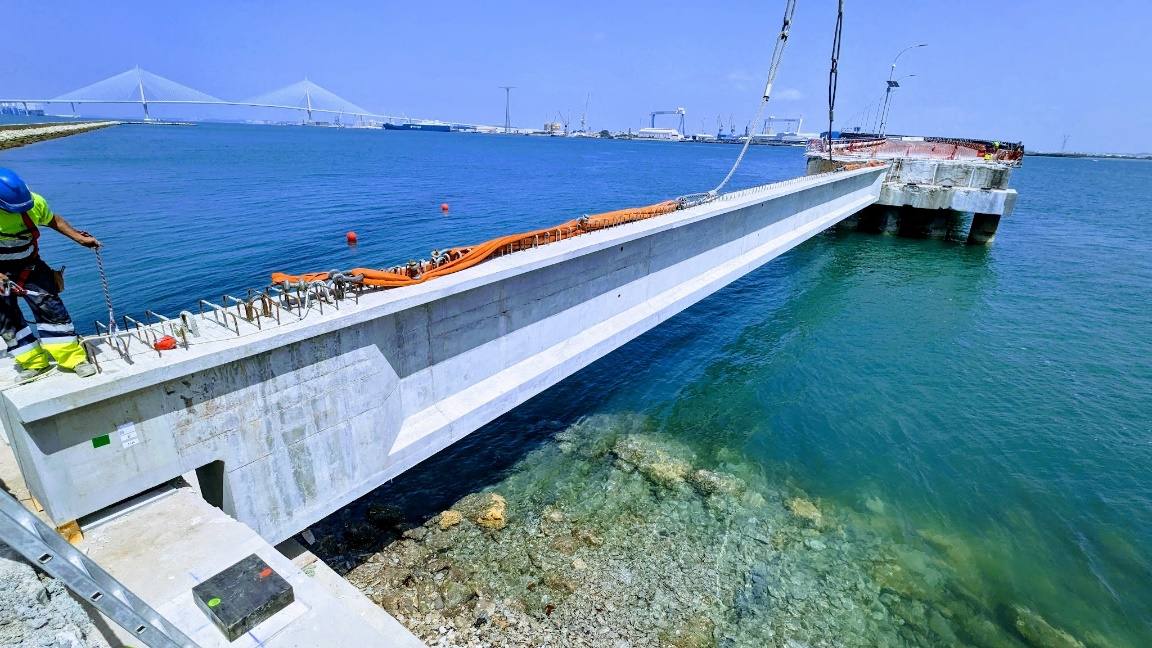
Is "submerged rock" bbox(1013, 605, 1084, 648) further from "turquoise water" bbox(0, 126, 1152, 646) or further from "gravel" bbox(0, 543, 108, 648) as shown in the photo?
"gravel" bbox(0, 543, 108, 648)

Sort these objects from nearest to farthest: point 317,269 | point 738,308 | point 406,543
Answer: point 406,543 → point 317,269 → point 738,308

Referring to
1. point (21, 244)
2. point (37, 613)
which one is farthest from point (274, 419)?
point (21, 244)

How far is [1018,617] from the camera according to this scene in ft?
28.1

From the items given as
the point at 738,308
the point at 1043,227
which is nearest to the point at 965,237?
the point at 1043,227

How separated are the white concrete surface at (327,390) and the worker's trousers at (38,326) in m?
0.35

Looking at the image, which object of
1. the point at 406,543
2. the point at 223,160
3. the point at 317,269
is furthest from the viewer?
the point at 223,160

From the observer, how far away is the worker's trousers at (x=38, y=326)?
211 inches

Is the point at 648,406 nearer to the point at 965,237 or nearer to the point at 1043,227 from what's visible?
the point at 965,237

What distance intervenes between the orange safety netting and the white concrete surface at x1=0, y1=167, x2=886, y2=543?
0.38m

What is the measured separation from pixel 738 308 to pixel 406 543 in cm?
1773

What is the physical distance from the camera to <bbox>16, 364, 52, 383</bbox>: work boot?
5.20 m

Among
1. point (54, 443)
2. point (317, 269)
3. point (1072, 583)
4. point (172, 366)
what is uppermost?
point (172, 366)

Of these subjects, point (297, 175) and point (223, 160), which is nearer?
point (297, 175)

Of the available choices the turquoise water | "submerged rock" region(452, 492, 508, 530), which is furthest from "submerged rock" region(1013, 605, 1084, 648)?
"submerged rock" region(452, 492, 508, 530)
